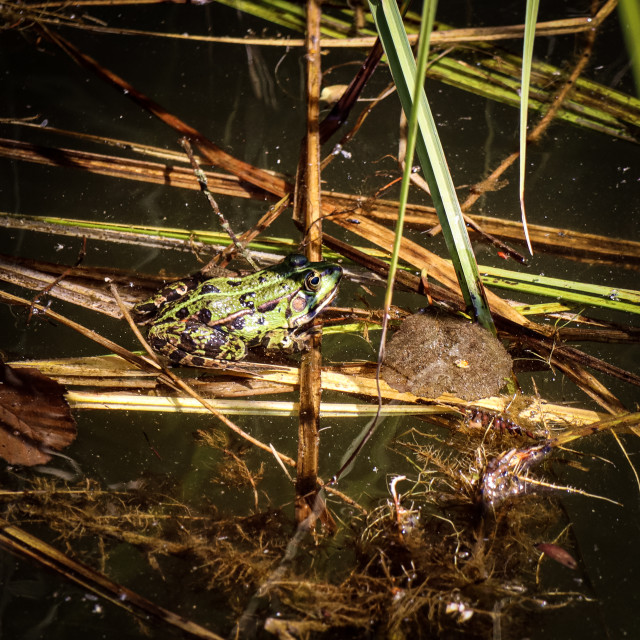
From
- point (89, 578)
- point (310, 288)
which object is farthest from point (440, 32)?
point (89, 578)

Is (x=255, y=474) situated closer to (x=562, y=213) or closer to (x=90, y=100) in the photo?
(x=562, y=213)

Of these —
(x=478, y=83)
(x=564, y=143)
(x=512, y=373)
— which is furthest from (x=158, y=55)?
(x=512, y=373)

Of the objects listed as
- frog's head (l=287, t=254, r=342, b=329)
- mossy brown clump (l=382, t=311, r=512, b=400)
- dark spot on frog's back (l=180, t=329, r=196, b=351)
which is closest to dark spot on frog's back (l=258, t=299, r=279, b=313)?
frog's head (l=287, t=254, r=342, b=329)

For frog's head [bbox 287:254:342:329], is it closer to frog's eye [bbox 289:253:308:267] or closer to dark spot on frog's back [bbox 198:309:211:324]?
frog's eye [bbox 289:253:308:267]

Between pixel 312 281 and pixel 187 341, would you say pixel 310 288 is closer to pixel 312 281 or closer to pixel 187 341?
pixel 312 281

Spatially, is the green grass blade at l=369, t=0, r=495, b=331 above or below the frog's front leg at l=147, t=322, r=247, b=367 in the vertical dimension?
above

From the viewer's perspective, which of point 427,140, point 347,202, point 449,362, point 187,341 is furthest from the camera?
point 347,202

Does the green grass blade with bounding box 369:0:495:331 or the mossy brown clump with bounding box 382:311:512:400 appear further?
the mossy brown clump with bounding box 382:311:512:400

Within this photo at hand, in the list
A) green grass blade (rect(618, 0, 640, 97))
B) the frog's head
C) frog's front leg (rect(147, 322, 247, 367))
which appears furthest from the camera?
the frog's head
